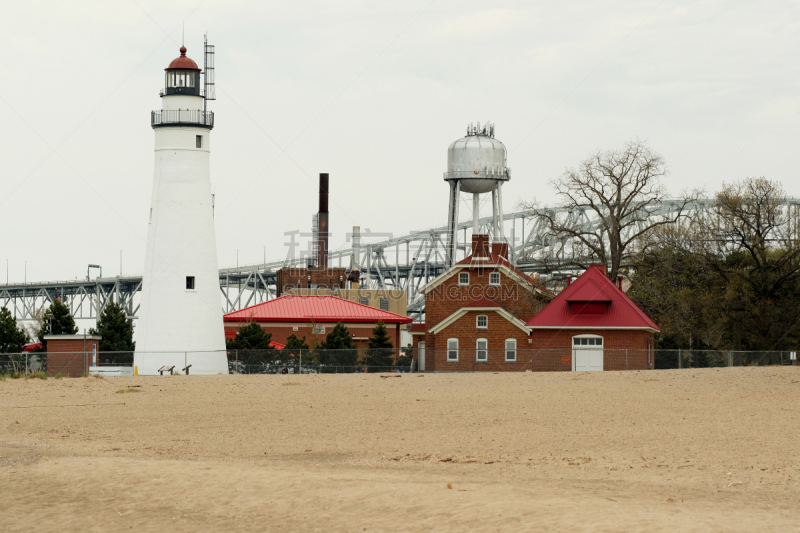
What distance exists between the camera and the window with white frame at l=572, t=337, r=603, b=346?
54.4 m

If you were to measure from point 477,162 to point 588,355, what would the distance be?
88.9 feet

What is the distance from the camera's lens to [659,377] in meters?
40.3

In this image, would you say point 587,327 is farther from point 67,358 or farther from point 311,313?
point 311,313

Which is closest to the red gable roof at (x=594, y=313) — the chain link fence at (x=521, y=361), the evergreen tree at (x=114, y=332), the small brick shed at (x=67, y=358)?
the chain link fence at (x=521, y=361)

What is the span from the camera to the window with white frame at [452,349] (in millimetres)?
58841

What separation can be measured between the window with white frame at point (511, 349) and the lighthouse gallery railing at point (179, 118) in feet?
62.9

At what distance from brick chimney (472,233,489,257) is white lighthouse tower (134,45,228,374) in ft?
59.6

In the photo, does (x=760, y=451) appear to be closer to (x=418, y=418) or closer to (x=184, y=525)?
(x=418, y=418)

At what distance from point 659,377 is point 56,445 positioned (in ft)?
75.6

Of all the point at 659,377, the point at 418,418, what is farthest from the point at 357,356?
the point at 418,418

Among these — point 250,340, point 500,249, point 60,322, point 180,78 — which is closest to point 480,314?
point 500,249

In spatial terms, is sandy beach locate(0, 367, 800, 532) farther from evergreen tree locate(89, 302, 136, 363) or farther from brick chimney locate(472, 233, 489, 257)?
evergreen tree locate(89, 302, 136, 363)

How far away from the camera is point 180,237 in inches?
1962

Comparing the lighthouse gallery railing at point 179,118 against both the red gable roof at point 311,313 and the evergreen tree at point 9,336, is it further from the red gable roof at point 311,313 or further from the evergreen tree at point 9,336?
the red gable roof at point 311,313
